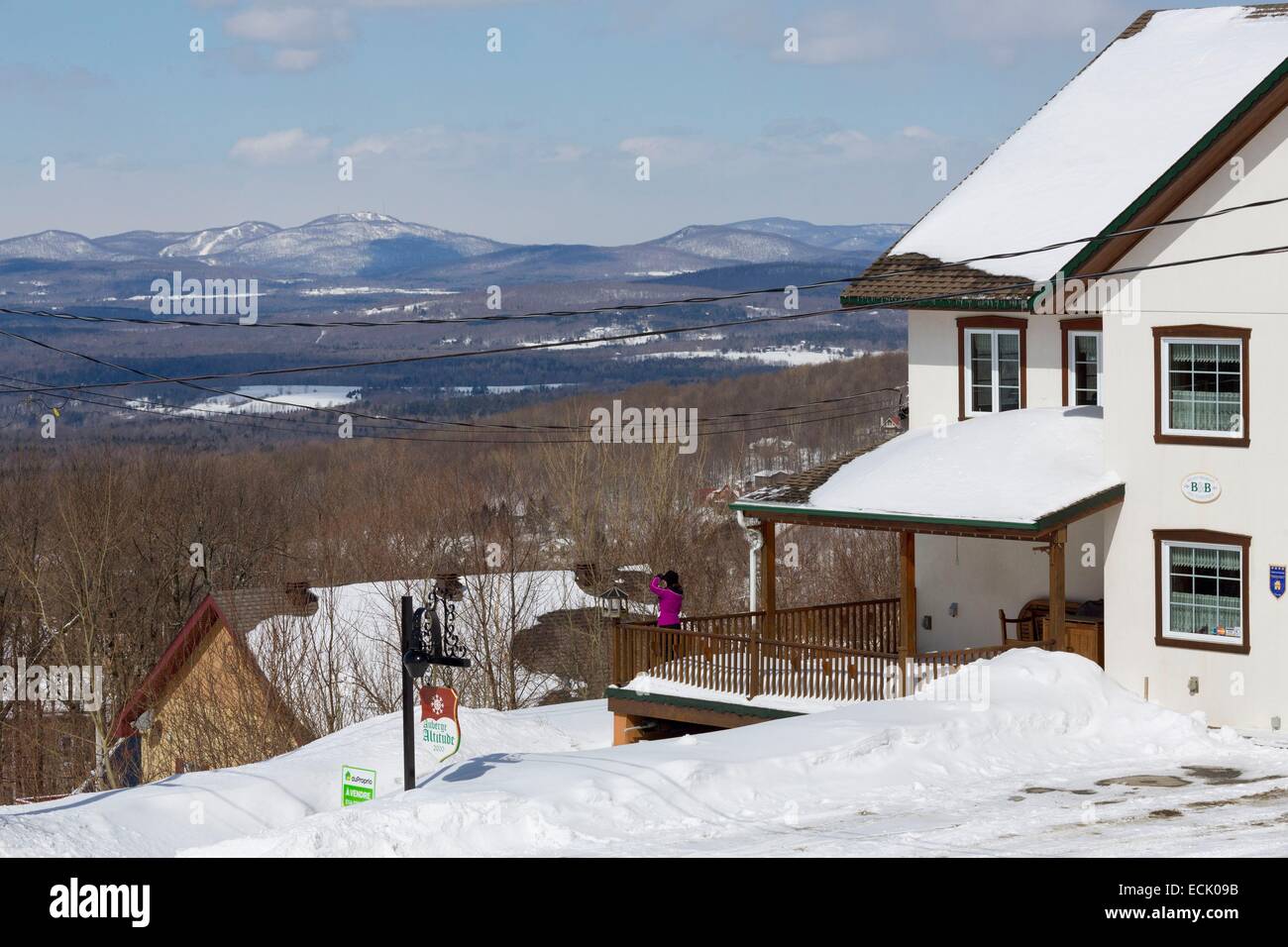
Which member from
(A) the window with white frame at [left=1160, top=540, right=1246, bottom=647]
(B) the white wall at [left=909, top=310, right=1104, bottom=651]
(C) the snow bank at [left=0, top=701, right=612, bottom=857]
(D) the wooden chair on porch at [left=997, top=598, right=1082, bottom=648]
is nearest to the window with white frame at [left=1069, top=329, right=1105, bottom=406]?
(B) the white wall at [left=909, top=310, right=1104, bottom=651]

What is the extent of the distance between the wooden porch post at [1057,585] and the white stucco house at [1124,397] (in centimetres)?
6

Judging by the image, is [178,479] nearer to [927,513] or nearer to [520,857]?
[927,513]

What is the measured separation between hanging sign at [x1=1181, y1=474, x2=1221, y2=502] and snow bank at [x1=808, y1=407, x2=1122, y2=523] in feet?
2.93

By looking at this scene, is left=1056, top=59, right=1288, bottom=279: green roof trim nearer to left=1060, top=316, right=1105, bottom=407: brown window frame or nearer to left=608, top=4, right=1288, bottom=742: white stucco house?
left=608, top=4, right=1288, bottom=742: white stucco house

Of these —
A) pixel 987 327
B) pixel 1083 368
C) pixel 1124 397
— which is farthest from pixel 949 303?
pixel 1124 397

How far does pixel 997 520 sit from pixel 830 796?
5.42 m

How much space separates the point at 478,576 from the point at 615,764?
33.7m

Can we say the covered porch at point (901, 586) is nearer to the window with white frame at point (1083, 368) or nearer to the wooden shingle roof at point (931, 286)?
the window with white frame at point (1083, 368)

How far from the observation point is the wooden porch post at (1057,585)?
20.6m

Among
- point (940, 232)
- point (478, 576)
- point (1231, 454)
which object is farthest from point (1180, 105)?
point (478, 576)

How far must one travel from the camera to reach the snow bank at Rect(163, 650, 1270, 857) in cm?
1443

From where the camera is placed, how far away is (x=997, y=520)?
20453 millimetres

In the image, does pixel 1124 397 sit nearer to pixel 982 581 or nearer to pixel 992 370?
pixel 992 370

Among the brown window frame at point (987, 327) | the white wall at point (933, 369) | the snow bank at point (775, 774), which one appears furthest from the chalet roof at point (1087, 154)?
the snow bank at point (775, 774)
